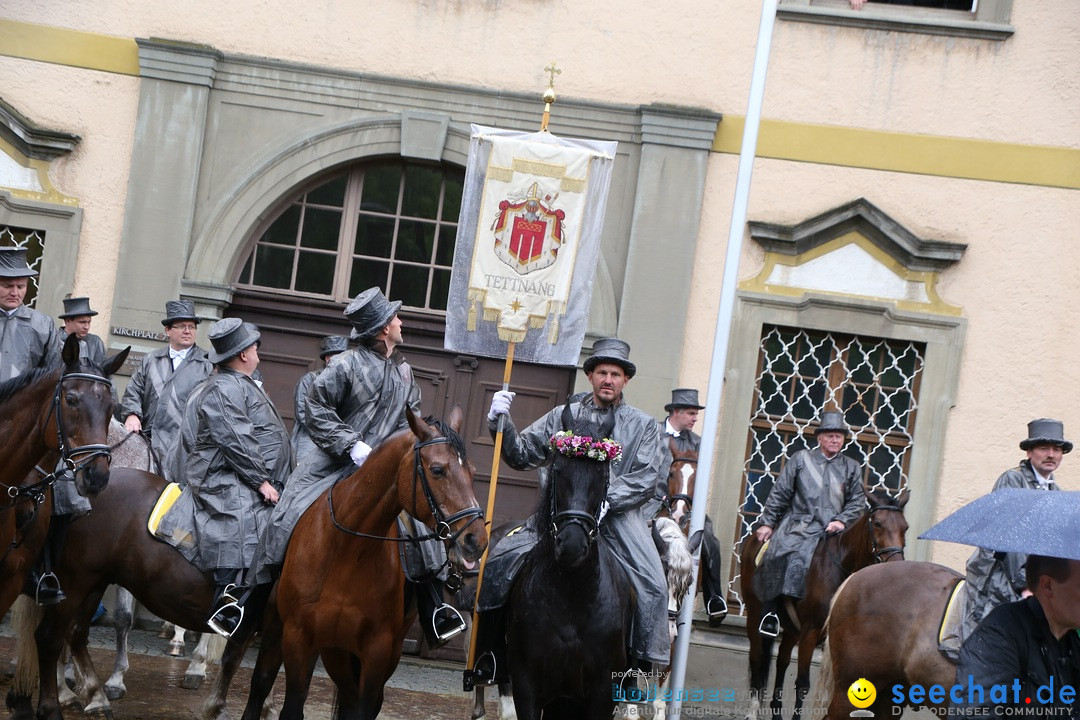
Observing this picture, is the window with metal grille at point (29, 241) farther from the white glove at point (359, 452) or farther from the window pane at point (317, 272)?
the white glove at point (359, 452)

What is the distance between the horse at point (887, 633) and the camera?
7418 millimetres

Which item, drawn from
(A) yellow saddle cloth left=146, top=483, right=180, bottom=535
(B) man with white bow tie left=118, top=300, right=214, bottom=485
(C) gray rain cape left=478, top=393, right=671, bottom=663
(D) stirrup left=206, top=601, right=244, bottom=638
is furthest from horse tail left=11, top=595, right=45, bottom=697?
(C) gray rain cape left=478, top=393, right=671, bottom=663

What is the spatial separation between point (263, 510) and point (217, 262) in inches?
158

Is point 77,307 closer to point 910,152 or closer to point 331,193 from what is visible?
point 331,193

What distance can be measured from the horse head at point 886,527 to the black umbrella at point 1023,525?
535 cm

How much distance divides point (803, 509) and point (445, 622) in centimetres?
454

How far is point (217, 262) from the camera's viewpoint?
11258mm

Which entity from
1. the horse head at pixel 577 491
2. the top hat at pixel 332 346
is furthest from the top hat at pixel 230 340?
the horse head at pixel 577 491

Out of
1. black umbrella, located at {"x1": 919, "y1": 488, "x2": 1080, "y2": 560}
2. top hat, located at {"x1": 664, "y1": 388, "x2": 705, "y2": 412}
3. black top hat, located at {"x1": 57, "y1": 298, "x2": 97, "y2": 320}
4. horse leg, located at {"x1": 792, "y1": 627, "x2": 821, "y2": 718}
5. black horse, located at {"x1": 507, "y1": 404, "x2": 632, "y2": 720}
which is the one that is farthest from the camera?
top hat, located at {"x1": 664, "y1": 388, "x2": 705, "y2": 412}


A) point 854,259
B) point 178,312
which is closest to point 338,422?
point 178,312

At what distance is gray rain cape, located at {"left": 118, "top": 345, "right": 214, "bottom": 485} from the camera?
396 inches

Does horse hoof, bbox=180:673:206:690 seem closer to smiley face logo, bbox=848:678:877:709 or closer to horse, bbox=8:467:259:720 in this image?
horse, bbox=8:467:259:720

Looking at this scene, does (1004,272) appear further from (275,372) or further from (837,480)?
(275,372)

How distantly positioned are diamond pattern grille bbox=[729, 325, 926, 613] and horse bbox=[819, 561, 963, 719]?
3.28 metres
